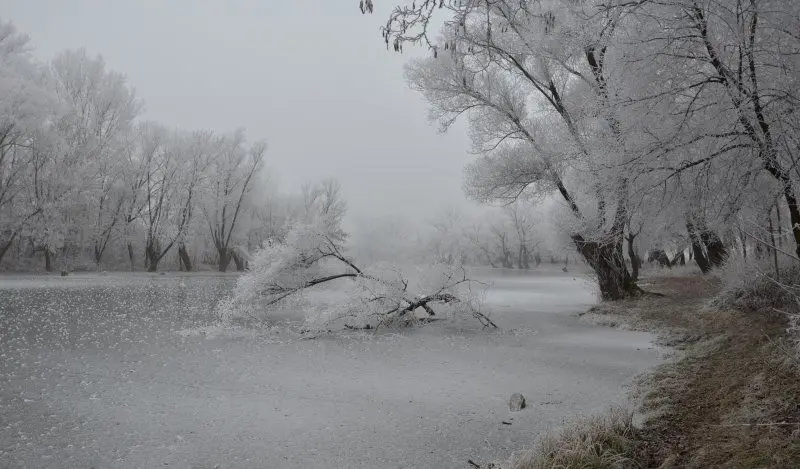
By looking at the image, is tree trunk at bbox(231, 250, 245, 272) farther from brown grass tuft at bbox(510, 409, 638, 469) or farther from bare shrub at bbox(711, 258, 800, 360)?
brown grass tuft at bbox(510, 409, 638, 469)

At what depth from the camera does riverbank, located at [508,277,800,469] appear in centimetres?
389

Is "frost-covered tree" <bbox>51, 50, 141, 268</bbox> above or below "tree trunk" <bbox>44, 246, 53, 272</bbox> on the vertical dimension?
above

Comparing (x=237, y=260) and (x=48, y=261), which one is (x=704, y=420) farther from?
(x=237, y=260)

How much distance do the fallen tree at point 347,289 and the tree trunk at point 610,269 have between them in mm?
5002

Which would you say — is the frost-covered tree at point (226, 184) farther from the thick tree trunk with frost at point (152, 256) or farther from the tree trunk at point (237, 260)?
the thick tree trunk with frost at point (152, 256)

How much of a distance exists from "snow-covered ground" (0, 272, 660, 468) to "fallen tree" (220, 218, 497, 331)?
2.56ft

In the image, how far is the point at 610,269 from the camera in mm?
16719

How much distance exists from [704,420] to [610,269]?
12.5 meters

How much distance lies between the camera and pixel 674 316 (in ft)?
41.7

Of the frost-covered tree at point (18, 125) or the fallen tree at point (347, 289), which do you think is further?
the frost-covered tree at point (18, 125)

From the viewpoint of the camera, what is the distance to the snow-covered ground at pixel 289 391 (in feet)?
16.3

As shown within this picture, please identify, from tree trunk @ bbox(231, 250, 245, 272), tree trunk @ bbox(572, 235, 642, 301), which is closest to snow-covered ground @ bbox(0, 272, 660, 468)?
tree trunk @ bbox(572, 235, 642, 301)

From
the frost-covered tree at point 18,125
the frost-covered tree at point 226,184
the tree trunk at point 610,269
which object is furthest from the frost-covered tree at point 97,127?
the tree trunk at point 610,269

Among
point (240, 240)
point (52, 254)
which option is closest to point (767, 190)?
point (52, 254)
